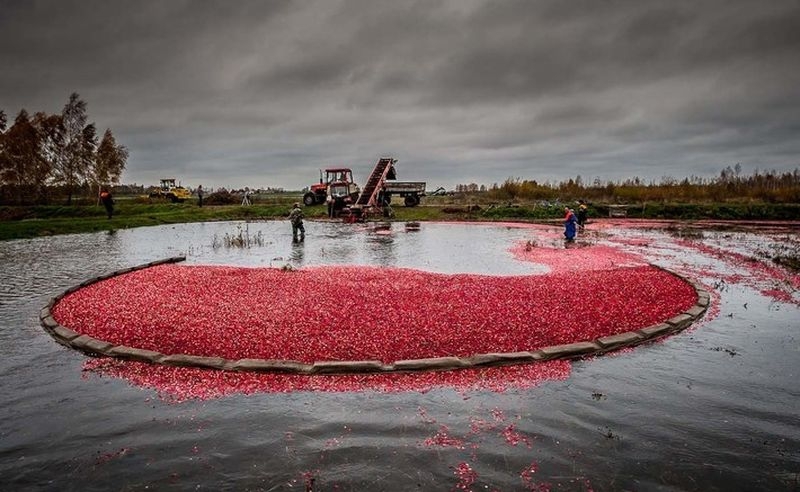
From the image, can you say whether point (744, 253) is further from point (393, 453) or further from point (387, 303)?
point (393, 453)

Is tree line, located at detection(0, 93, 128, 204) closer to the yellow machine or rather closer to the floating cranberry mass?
the yellow machine

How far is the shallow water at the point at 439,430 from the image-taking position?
4582 mm

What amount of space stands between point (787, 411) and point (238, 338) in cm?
871

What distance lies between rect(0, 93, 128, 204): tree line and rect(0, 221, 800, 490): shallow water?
50728mm

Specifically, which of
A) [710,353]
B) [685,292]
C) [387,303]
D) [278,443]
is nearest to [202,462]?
[278,443]

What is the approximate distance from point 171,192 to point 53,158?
12.7m

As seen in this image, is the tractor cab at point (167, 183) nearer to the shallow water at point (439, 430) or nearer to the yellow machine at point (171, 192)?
the yellow machine at point (171, 192)

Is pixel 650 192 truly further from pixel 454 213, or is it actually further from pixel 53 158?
pixel 53 158

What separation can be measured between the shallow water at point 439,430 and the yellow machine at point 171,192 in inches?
2155

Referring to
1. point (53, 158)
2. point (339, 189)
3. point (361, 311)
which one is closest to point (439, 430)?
point (361, 311)

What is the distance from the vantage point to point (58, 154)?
50156mm

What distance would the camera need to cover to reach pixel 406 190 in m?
47.5

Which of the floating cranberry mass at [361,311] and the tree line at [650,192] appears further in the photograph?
the tree line at [650,192]

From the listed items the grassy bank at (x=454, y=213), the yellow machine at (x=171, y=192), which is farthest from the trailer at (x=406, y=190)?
the yellow machine at (x=171, y=192)
